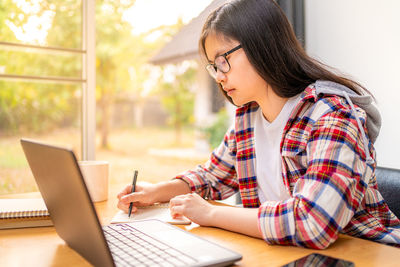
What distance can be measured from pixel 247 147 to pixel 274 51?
1.14ft

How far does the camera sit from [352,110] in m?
0.92

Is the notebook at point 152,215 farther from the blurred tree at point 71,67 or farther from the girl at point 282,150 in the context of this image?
the blurred tree at point 71,67

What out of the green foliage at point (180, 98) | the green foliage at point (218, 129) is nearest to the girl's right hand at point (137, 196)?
the green foliage at point (218, 129)

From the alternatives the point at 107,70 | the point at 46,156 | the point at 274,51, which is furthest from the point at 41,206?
the point at 107,70

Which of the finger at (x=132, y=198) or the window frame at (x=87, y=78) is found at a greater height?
the window frame at (x=87, y=78)

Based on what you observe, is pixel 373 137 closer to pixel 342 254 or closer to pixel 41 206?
pixel 342 254

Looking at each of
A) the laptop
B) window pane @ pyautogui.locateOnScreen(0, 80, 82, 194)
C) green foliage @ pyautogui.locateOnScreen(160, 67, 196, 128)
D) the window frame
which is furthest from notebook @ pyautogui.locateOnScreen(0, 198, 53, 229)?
green foliage @ pyautogui.locateOnScreen(160, 67, 196, 128)

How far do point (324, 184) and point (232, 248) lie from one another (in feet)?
0.79

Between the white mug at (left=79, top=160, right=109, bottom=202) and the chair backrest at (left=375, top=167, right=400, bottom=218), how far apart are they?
0.92m

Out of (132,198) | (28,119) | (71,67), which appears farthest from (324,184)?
(28,119)

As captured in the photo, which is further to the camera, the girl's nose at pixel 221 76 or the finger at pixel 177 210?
the girl's nose at pixel 221 76

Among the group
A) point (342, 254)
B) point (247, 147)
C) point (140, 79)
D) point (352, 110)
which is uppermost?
point (140, 79)

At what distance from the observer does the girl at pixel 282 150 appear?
0.79m

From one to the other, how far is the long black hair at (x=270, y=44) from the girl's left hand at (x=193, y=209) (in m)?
A: 0.40
